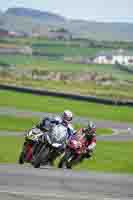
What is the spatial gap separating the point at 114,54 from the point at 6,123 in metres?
139

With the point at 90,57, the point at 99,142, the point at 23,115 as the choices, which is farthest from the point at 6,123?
the point at 90,57

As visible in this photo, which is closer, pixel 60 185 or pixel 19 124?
pixel 60 185

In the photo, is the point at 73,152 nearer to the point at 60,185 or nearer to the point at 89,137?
the point at 89,137

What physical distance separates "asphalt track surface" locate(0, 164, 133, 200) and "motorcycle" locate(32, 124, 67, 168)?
160 cm

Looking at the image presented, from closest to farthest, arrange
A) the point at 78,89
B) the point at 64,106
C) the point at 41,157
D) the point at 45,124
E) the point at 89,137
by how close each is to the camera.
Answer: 1. the point at 41,157
2. the point at 45,124
3. the point at 89,137
4. the point at 64,106
5. the point at 78,89

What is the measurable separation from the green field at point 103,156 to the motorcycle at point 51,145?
86.4 inches

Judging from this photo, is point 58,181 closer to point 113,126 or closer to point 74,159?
point 74,159

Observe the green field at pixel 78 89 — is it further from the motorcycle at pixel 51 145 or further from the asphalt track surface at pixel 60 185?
the asphalt track surface at pixel 60 185

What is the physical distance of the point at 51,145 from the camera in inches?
822

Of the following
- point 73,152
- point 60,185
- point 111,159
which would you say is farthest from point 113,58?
point 60,185

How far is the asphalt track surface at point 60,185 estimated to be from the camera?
14562 mm

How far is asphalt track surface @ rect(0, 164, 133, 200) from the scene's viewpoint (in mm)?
14562

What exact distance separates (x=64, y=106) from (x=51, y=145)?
3449cm

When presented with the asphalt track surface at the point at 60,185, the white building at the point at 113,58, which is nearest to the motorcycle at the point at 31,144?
A: the asphalt track surface at the point at 60,185
